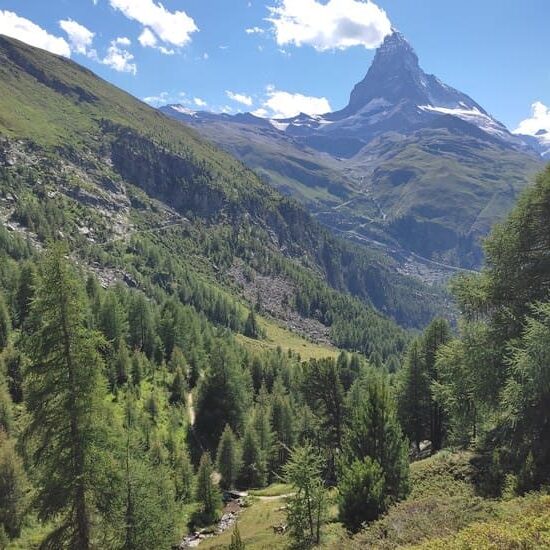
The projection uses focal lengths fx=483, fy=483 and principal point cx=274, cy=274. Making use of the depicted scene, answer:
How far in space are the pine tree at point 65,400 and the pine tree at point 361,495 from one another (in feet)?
43.8

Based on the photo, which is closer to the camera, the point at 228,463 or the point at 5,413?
the point at 5,413

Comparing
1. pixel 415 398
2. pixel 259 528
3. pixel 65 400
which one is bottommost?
pixel 259 528

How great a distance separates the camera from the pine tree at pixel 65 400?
20.4 m

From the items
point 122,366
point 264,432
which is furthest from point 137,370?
point 264,432

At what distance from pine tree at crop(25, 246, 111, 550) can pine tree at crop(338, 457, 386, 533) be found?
13351mm

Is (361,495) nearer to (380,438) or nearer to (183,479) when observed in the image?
(380,438)

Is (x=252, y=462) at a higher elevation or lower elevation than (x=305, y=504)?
lower

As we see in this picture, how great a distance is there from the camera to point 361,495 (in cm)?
2662

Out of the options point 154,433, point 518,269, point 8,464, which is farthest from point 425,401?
point 8,464

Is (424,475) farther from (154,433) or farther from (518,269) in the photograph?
(154,433)

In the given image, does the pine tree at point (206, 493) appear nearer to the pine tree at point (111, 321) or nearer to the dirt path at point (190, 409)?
the dirt path at point (190, 409)

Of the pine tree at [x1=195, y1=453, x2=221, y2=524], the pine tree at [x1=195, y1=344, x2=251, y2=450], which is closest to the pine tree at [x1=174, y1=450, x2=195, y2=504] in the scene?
the pine tree at [x1=195, y1=453, x2=221, y2=524]

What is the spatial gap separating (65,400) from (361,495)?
16439 millimetres

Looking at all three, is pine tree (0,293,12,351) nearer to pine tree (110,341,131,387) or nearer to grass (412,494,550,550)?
pine tree (110,341,131,387)
